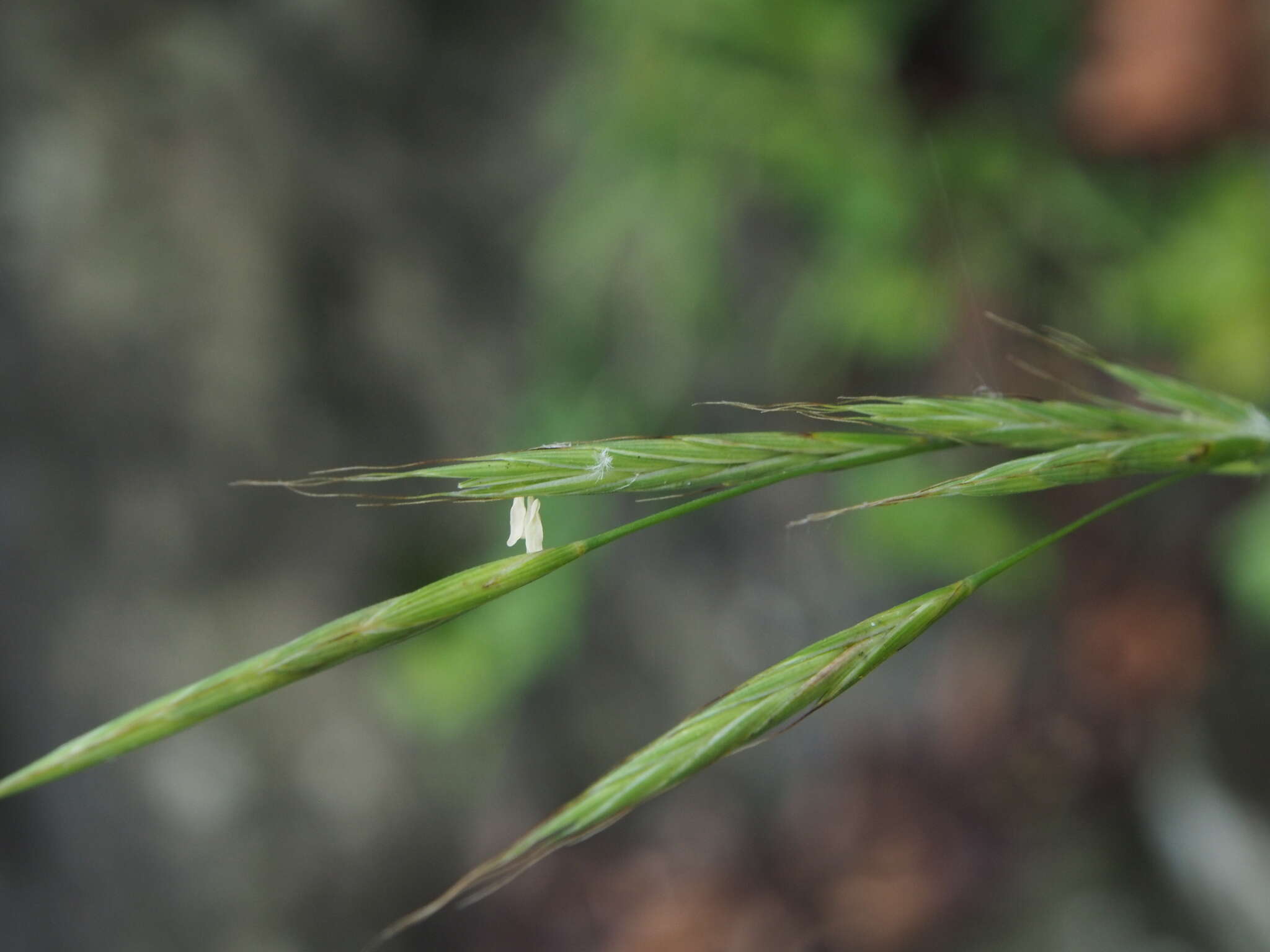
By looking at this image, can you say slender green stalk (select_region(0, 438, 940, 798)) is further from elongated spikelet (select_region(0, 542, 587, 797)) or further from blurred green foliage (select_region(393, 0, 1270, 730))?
blurred green foliage (select_region(393, 0, 1270, 730))

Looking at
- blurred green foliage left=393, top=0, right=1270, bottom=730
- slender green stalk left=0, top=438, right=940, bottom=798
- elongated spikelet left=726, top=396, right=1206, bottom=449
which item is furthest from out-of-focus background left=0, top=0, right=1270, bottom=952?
slender green stalk left=0, top=438, right=940, bottom=798

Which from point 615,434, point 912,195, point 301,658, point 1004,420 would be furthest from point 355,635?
point 912,195

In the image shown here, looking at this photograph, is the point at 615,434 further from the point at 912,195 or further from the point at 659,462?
the point at 659,462

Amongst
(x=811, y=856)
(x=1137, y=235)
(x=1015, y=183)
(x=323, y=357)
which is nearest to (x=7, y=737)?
(x=323, y=357)

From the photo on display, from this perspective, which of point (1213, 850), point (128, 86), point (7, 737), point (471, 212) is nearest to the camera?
point (1213, 850)

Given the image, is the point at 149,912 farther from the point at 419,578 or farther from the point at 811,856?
the point at 811,856

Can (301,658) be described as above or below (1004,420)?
below
